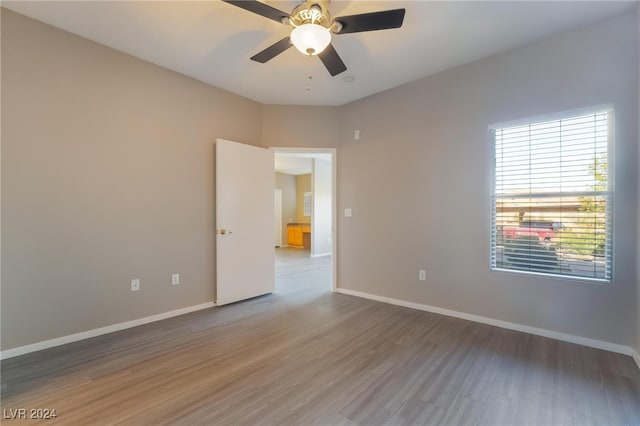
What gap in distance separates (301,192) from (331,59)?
8229 mm

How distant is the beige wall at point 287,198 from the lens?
33.0 feet

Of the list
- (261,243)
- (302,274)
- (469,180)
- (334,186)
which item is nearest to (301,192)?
(302,274)

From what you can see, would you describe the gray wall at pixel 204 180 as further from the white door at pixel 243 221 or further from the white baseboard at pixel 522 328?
the white door at pixel 243 221

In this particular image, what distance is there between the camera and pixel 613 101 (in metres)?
2.38

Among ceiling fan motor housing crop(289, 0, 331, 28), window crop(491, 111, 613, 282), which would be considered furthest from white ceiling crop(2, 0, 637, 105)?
window crop(491, 111, 613, 282)

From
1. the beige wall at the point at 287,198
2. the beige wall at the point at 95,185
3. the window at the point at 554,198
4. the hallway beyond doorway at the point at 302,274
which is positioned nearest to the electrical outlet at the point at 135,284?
the beige wall at the point at 95,185

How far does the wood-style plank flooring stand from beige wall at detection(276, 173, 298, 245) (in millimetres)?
7097

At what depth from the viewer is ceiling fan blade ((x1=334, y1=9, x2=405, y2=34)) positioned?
1819 millimetres

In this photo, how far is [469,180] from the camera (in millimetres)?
3111

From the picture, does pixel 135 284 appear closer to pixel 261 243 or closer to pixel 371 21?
pixel 261 243

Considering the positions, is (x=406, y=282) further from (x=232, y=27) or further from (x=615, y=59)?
(x=232, y=27)

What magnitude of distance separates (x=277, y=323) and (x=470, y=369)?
1825mm

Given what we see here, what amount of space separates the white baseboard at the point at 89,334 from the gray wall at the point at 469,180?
7.19 feet

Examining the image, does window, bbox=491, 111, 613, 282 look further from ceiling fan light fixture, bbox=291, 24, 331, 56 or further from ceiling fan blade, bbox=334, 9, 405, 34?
ceiling fan light fixture, bbox=291, 24, 331, 56
